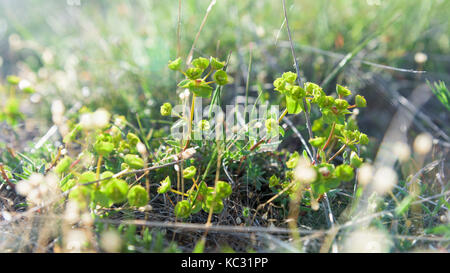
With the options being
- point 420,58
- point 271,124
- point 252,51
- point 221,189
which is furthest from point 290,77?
point 420,58

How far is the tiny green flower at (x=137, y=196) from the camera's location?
105cm

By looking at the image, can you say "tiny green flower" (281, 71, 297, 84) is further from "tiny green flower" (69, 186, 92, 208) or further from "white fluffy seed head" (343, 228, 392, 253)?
"tiny green flower" (69, 186, 92, 208)

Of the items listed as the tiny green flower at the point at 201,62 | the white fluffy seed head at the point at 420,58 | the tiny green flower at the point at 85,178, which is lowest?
the tiny green flower at the point at 85,178

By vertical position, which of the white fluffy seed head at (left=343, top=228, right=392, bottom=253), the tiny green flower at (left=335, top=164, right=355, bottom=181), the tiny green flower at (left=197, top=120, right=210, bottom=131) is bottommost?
the white fluffy seed head at (left=343, top=228, right=392, bottom=253)

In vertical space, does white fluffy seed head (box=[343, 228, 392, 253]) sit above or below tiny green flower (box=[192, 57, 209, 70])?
below

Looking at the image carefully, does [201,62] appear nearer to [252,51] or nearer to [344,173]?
[344,173]

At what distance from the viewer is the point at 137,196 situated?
3.47 feet

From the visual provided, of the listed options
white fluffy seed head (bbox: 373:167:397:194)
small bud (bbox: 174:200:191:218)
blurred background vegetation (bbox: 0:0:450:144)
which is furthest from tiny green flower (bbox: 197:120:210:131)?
white fluffy seed head (bbox: 373:167:397:194)

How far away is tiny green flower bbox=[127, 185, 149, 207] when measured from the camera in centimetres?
105

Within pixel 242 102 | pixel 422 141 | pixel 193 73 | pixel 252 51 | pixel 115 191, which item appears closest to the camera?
pixel 115 191

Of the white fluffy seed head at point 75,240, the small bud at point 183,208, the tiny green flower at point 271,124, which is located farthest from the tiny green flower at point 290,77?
the white fluffy seed head at point 75,240

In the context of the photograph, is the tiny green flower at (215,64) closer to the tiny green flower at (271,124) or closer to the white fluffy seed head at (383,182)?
the tiny green flower at (271,124)
